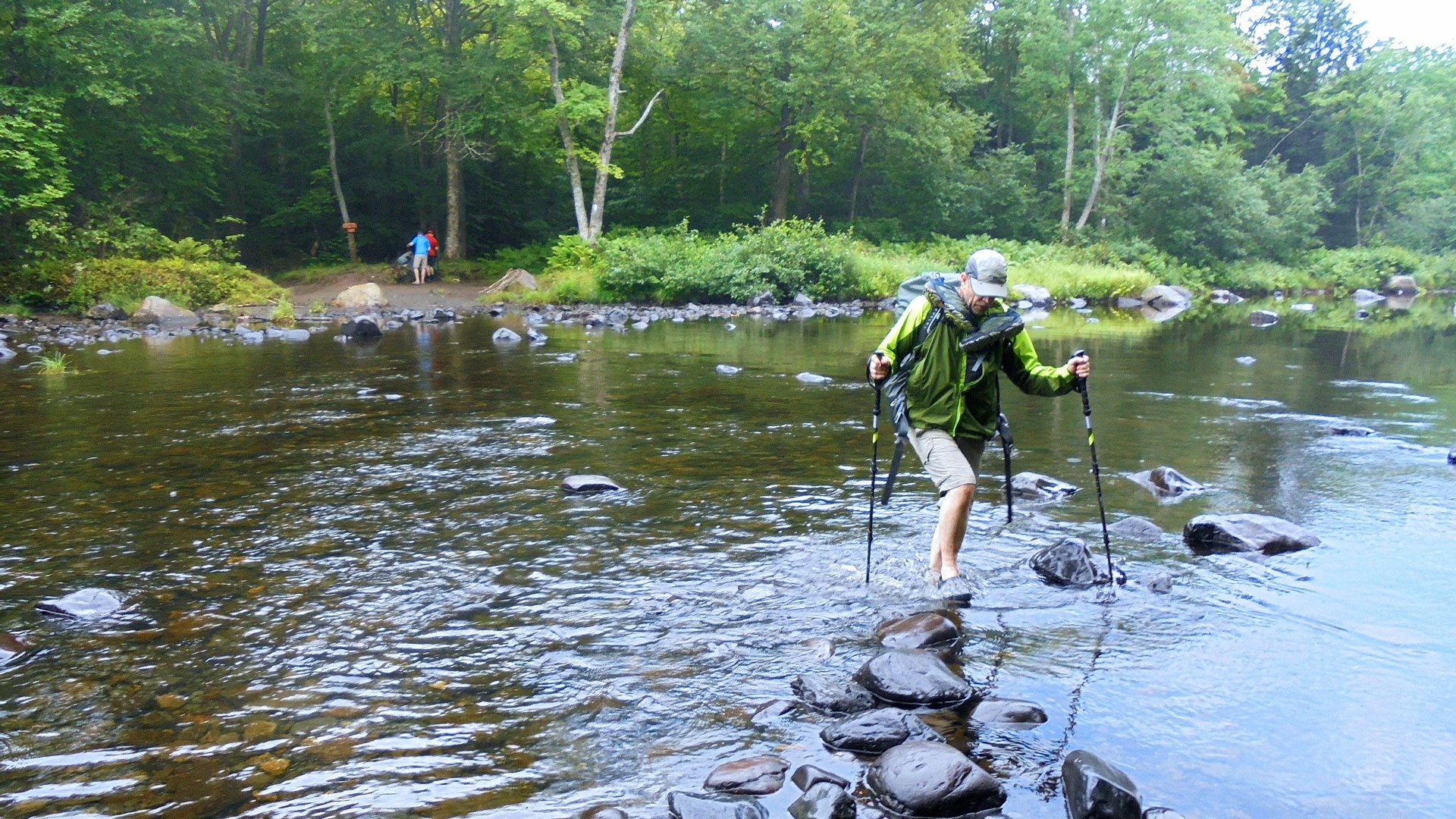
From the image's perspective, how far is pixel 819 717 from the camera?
197 inches

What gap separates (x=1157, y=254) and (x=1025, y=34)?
528 inches

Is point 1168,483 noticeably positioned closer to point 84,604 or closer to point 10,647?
point 84,604

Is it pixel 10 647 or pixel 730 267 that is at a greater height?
pixel 730 267

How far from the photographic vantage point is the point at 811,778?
435 cm

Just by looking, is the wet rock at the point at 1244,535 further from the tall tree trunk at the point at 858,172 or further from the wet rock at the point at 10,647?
the tall tree trunk at the point at 858,172

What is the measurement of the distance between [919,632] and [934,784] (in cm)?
177

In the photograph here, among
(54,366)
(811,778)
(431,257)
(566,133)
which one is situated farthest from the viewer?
(431,257)

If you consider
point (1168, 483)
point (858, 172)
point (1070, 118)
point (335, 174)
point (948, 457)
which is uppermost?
point (1070, 118)

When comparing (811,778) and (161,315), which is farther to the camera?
(161,315)

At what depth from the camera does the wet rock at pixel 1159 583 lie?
678 centimetres

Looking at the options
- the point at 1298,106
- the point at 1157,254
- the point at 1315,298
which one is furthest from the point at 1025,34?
the point at 1298,106

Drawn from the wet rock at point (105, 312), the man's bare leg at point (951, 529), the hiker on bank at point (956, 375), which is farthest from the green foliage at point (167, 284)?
the man's bare leg at point (951, 529)

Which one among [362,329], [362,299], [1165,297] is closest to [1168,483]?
[362,329]

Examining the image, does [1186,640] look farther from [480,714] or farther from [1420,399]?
[1420,399]
